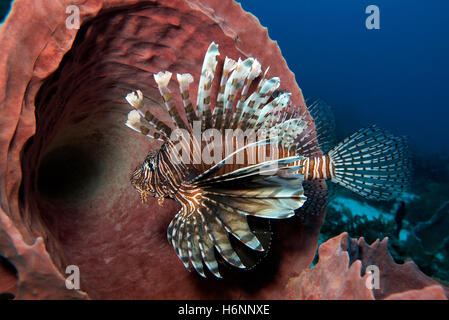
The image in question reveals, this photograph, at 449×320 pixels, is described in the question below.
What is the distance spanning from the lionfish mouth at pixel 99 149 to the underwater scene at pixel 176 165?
1cm

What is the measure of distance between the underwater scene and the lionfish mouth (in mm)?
12

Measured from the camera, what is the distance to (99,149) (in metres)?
3.50

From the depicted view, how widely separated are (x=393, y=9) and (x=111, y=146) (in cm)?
8716

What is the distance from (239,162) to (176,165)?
1.84ft

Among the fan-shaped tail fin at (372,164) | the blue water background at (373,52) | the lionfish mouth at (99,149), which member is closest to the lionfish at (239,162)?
the fan-shaped tail fin at (372,164)

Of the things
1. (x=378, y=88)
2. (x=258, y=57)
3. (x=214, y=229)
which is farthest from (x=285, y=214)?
(x=378, y=88)

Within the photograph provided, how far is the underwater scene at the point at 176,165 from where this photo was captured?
5.19 feet

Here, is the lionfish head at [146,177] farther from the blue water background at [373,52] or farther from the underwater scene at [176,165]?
the blue water background at [373,52]

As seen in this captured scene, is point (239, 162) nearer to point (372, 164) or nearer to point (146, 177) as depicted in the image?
point (146, 177)

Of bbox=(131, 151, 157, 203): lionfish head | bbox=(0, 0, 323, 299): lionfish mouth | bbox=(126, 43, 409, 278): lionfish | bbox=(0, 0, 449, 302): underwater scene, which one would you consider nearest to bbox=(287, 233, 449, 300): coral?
bbox=(0, 0, 449, 302): underwater scene

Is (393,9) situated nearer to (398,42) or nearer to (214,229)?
(398,42)

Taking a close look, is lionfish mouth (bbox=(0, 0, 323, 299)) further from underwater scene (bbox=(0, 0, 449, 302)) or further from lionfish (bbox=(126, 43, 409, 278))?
lionfish (bbox=(126, 43, 409, 278))

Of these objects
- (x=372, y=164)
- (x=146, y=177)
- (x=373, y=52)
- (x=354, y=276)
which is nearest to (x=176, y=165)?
(x=146, y=177)

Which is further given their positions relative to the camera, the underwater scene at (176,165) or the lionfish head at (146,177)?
the lionfish head at (146,177)
